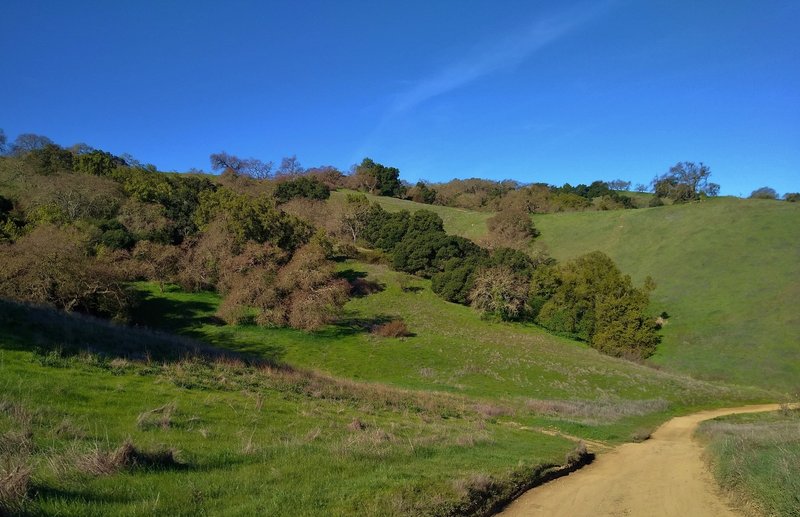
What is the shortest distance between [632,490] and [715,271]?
68003 millimetres

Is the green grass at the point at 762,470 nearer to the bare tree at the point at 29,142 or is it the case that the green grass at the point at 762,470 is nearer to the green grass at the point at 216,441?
the green grass at the point at 216,441

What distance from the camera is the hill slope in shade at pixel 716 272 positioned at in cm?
5084

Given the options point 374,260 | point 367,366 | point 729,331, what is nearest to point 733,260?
point 729,331

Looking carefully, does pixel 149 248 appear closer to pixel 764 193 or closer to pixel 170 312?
pixel 170 312

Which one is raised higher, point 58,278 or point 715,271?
point 715,271

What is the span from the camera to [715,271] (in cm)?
6681

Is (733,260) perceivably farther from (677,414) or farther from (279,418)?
(279,418)

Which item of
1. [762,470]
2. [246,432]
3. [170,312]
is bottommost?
[170,312]

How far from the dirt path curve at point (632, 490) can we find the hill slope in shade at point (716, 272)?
135 feet

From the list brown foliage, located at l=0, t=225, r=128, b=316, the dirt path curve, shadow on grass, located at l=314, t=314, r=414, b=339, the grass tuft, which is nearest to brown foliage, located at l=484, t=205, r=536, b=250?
shadow on grass, located at l=314, t=314, r=414, b=339

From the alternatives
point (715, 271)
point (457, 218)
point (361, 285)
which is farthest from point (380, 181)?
point (715, 271)

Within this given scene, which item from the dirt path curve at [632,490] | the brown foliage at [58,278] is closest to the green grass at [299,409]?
the dirt path curve at [632,490]

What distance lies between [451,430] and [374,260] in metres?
61.1

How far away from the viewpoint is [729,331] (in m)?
55.4
